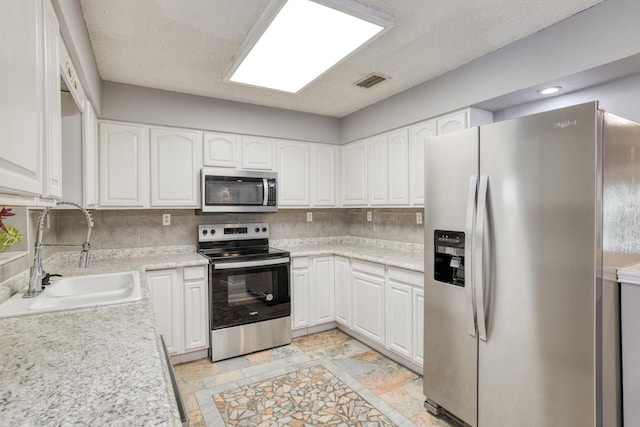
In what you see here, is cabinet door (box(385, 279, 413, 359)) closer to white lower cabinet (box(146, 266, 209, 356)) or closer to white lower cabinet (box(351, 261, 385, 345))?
white lower cabinet (box(351, 261, 385, 345))

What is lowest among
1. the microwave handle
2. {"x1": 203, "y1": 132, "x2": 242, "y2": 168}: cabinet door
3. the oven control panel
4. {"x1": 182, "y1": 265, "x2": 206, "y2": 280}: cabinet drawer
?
{"x1": 182, "y1": 265, "x2": 206, "y2": 280}: cabinet drawer

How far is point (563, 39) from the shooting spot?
193 centimetres

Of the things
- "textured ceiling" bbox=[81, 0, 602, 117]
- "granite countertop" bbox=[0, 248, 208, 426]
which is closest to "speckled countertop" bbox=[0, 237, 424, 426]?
"granite countertop" bbox=[0, 248, 208, 426]

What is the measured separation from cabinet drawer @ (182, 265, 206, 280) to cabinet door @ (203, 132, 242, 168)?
1.00m

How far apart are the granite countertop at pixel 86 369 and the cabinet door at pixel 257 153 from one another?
2114mm

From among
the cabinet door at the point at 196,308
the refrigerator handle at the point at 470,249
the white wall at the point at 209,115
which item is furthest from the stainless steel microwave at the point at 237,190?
the refrigerator handle at the point at 470,249

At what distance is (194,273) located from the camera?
286cm

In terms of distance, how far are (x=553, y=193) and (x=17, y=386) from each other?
6.60 ft

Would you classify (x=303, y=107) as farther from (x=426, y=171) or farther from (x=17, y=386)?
(x=17, y=386)

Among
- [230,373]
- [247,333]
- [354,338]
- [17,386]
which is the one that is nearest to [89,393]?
[17,386]

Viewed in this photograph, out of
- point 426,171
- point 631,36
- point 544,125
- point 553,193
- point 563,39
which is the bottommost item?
point 553,193

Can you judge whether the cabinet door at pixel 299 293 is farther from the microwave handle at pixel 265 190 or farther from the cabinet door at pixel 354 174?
the cabinet door at pixel 354 174

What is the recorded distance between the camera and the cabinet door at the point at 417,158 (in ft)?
9.43

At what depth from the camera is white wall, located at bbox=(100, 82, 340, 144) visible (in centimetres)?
284
